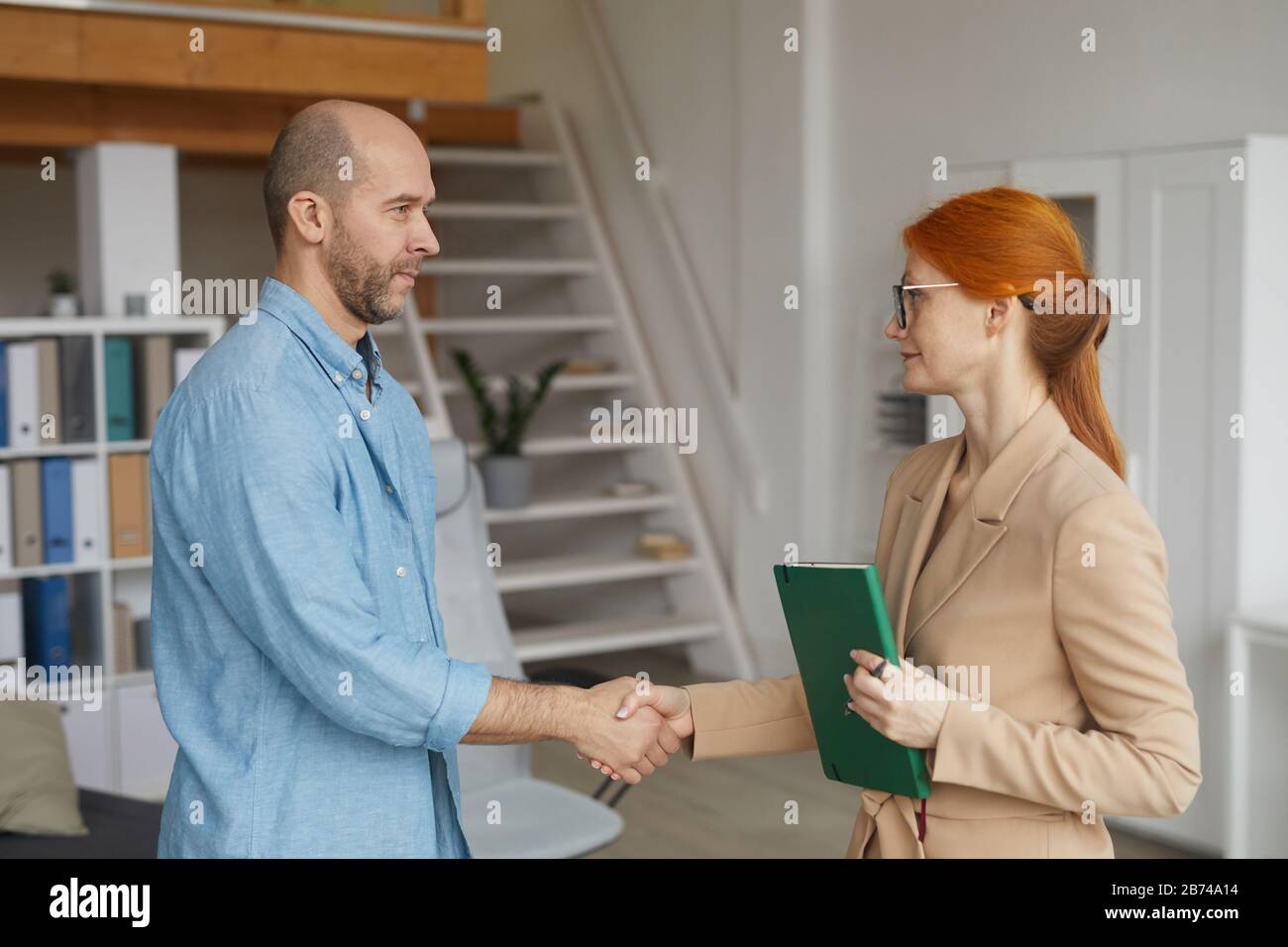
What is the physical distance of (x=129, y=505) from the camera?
16.4 ft

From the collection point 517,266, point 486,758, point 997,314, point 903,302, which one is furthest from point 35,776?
point 517,266

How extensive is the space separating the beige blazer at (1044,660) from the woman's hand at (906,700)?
0.02 metres

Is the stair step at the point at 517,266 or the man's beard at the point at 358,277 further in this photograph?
the stair step at the point at 517,266

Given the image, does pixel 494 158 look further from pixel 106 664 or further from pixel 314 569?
pixel 314 569

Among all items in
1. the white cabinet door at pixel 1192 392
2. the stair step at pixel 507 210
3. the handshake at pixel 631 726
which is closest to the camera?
the handshake at pixel 631 726

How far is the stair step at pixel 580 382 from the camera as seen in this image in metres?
6.54

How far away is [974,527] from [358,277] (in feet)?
2.74

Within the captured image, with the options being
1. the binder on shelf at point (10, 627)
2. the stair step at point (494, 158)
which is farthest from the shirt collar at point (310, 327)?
the stair step at point (494, 158)

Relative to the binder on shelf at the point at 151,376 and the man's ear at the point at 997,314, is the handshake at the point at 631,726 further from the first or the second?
the binder on shelf at the point at 151,376

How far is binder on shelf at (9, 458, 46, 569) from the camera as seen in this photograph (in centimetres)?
480

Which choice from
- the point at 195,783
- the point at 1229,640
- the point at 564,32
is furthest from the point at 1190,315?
the point at 564,32

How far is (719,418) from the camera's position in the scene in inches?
265

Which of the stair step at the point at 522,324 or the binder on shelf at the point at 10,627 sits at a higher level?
the stair step at the point at 522,324

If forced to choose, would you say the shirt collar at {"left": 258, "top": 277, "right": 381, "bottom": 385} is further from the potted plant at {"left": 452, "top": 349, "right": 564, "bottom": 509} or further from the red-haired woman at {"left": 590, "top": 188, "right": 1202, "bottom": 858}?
the potted plant at {"left": 452, "top": 349, "right": 564, "bottom": 509}
